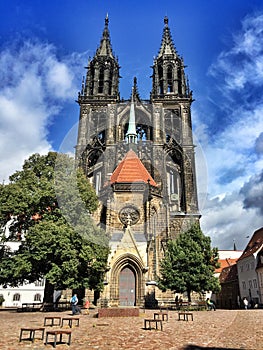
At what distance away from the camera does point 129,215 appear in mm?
28031

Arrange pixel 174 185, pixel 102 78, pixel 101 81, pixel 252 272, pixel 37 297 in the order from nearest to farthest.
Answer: pixel 252 272
pixel 37 297
pixel 174 185
pixel 101 81
pixel 102 78

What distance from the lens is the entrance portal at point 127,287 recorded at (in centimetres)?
2380

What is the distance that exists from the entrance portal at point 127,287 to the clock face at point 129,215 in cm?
487

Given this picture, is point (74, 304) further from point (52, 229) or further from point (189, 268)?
point (189, 268)

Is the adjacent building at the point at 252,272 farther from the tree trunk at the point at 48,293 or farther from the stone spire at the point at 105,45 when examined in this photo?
the stone spire at the point at 105,45

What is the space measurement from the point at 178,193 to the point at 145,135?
381 inches

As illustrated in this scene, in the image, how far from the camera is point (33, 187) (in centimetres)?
1933

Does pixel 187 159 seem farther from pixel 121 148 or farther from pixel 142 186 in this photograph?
pixel 142 186

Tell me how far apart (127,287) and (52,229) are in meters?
9.84

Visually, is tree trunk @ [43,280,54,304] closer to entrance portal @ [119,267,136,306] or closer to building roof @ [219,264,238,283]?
entrance portal @ [119,267,136,306]

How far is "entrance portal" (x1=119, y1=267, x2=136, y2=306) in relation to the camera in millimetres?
23797

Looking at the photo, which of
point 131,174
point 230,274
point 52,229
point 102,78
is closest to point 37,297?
point 131,174

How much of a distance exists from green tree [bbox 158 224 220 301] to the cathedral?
2411mm

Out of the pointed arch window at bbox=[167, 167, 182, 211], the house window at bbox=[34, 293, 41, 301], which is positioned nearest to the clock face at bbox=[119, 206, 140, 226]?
the pointed arch window at bbox=[167, 167, 182, 211]
